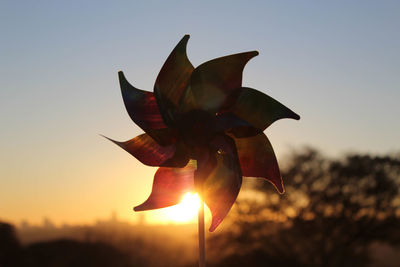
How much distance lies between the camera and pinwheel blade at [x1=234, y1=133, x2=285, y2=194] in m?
6.72

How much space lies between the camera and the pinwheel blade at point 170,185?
22.6 feet

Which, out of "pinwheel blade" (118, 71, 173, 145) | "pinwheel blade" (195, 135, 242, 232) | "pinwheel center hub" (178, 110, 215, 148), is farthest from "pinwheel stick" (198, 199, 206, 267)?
"pinwheel blade" (118, 71, 173, 145)

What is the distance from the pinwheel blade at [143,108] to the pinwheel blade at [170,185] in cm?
45

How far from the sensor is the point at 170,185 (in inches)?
274

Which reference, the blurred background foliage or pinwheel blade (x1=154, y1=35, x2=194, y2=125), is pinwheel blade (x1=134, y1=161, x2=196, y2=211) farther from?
the blurred background foliage

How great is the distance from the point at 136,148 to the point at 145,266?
1525cm

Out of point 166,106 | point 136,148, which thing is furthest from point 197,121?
point 136,148

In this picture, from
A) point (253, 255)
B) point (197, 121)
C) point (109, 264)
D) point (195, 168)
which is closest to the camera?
point (197, 121)

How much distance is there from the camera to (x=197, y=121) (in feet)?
21.6

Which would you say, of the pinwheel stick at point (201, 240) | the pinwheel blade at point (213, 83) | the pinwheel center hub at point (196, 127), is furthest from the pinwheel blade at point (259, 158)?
the pinwheel stick at point (201, 240)

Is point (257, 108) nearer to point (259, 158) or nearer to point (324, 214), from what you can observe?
point (259, 158)

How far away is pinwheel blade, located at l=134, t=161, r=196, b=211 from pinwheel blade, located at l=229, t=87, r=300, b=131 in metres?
0.87

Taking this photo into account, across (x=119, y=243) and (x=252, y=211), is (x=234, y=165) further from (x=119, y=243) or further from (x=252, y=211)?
(x=252, y=211)

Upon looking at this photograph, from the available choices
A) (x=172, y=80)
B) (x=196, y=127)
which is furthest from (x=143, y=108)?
(x=196, y=127)
